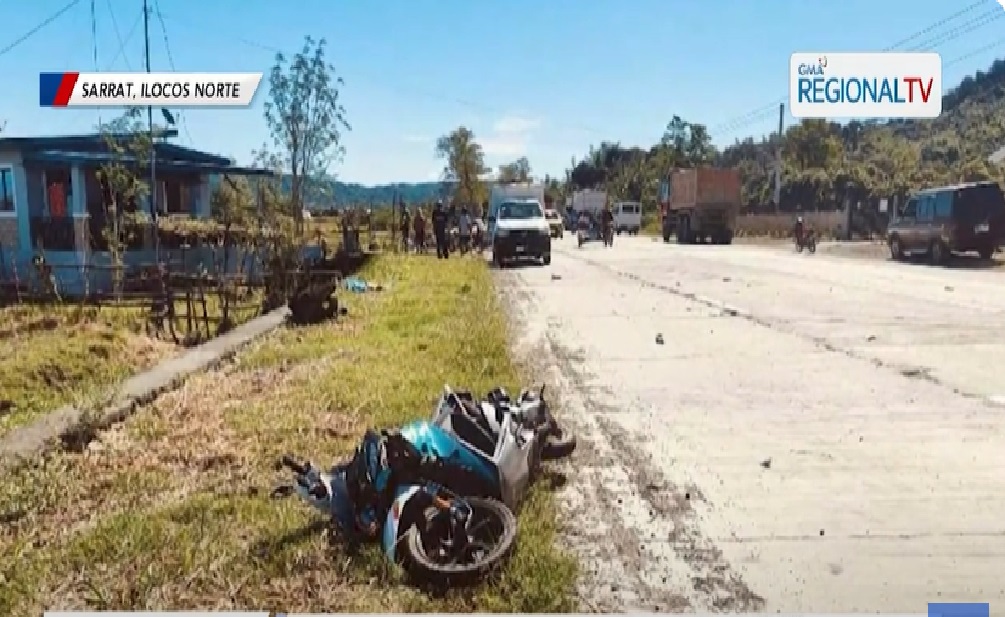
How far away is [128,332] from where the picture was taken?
1132 cm

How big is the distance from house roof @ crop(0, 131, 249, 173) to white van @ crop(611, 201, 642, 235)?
3475cm

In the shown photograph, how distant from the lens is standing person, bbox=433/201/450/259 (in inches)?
772

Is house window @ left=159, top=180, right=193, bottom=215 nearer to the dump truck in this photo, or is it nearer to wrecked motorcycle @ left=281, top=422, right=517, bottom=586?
wrecked motorcycle @ left=281, top=422, right=517, bottom=586

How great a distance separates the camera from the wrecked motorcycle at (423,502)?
3.27 metres

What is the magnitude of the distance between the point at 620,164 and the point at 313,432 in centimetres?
3206

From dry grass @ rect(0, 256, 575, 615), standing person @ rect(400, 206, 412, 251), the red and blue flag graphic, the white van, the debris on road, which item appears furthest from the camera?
the white van

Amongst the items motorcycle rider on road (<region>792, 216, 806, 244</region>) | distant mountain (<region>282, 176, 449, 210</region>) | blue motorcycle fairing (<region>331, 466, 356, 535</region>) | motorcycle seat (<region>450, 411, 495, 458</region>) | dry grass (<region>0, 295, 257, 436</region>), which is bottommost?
dry grass (<region>0, 295, 257, 436</region>)

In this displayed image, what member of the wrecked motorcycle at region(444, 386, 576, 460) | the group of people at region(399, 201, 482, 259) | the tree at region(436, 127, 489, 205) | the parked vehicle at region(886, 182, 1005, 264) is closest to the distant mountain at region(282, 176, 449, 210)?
the tree at region(436, 127, 489, 205)

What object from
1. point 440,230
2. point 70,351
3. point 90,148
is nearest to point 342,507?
point 70,351

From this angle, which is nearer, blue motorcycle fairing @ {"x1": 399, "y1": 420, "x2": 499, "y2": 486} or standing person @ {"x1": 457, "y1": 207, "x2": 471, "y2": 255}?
blue motorcycle fairing @ {"x1": 399, "y1": 420, "x2": 499, "y2": 486}

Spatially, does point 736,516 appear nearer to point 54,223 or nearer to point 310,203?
point 310,203

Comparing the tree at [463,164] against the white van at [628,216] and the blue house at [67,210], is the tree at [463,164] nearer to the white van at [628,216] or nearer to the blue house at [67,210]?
the blue house at [67,210]

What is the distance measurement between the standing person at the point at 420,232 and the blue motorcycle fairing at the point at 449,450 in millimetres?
20113

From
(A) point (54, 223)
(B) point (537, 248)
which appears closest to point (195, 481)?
(A) point (54, 223)
